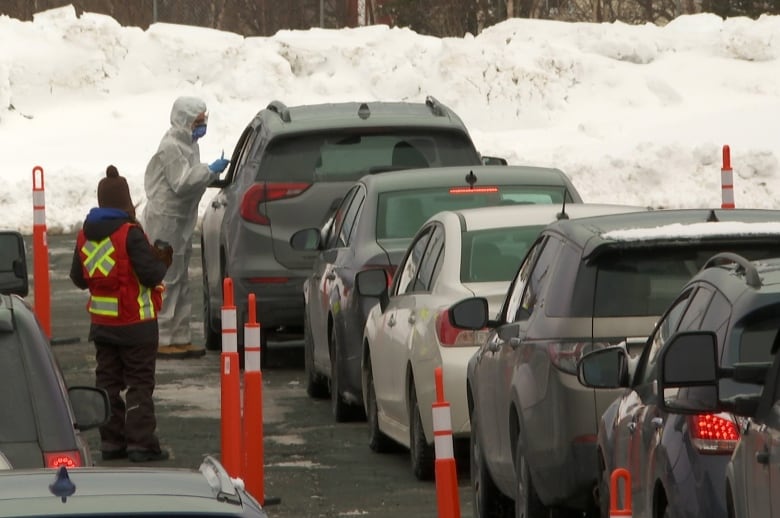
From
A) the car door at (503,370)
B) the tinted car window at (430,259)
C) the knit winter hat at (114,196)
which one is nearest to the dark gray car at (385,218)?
the tinted car window at (430,259)

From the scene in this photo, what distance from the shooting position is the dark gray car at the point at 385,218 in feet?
44.1

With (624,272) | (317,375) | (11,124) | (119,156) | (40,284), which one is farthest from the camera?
(11,124)

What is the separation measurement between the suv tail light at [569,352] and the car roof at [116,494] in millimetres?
4140

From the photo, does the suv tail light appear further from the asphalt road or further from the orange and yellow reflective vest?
the orange and yellow reflective vest

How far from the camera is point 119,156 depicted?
3744 centimetres

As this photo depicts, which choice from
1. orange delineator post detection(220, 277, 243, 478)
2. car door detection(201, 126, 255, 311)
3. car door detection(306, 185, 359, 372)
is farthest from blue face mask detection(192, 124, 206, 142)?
orange delineator post detection(220, 277, 243, 478)

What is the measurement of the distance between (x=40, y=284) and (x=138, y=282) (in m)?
6.62

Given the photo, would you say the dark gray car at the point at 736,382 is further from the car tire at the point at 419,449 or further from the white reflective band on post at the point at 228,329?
the car tire at the point at 419,449

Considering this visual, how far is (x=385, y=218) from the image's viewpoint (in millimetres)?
13828

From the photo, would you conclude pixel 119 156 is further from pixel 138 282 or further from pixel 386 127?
pixel 138 282

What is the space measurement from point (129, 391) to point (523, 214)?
2470 millimetres

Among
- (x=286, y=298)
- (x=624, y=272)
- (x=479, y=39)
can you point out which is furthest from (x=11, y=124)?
(x=624, y=272)

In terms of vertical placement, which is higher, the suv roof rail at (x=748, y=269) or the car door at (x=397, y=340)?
the suv roof rail at (x=748, y=269)

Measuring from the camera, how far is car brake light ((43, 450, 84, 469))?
21.4 feet
